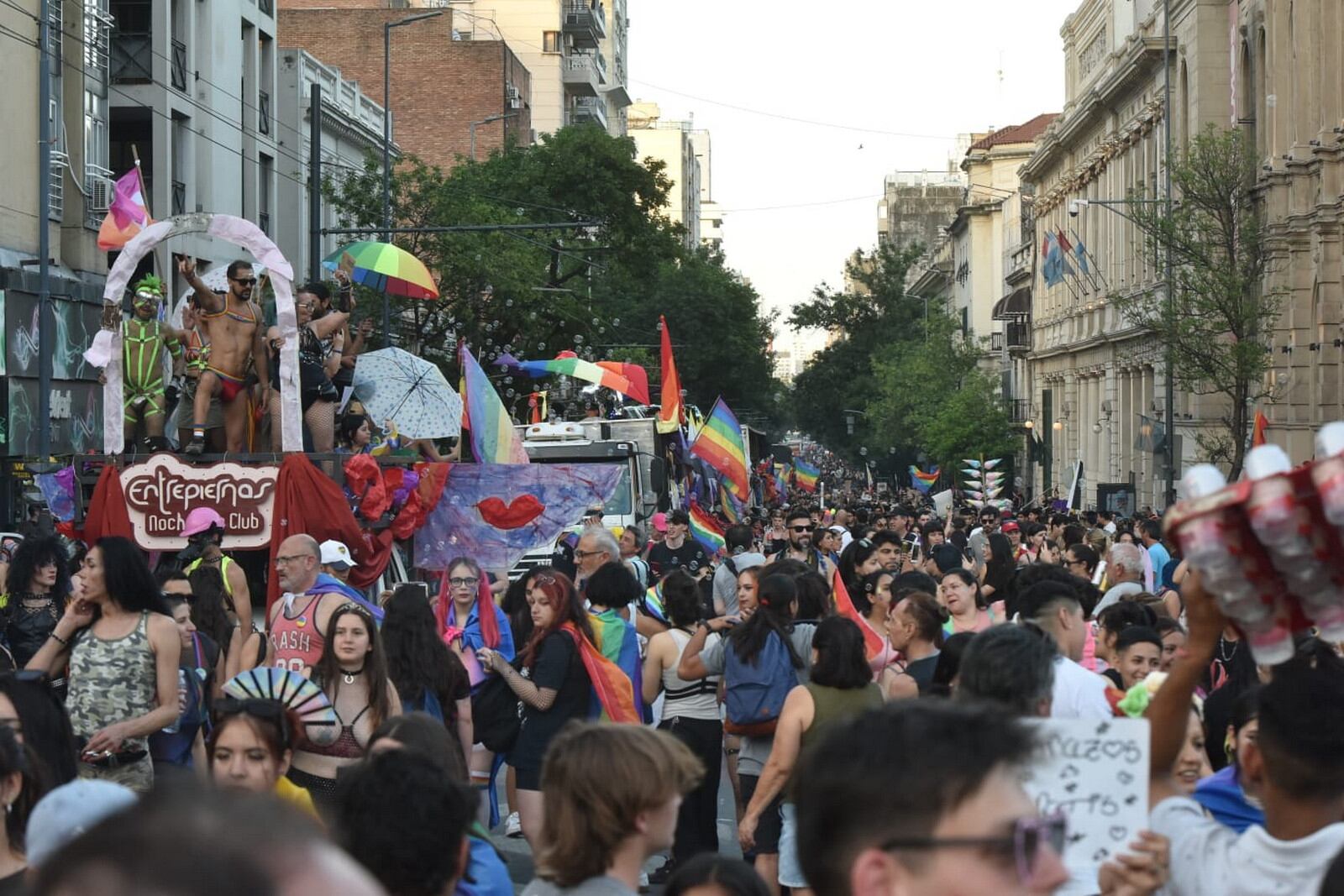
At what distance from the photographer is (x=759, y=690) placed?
8.70m

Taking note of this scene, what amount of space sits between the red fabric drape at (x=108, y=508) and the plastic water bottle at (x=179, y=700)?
4777mm

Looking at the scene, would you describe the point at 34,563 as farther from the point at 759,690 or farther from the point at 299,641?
the point at 759,690

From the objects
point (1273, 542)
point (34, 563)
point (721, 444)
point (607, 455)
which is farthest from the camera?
point (607, 455)

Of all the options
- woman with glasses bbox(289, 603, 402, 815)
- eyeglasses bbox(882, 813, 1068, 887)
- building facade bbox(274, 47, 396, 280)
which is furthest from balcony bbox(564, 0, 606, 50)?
eyeglasses bbox(882, 813, 1068, 887)

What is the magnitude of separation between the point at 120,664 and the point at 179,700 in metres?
0.30

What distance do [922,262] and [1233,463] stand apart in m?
88.2

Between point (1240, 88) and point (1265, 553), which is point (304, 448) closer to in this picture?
point (1265, 553)

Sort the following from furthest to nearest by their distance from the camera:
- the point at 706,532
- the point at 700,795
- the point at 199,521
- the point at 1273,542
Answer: the point at 706,532 < the point at 199,521 < the point at 700,795 < the point at 1273,542

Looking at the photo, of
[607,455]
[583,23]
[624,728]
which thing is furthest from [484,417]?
[583,23]

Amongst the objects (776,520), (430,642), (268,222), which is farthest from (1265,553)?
(268,222)

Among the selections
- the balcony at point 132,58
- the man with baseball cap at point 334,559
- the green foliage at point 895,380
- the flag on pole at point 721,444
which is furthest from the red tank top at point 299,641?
the green foliage at point 895,380

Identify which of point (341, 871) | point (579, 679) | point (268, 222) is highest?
point (268, 222)

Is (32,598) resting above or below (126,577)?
below

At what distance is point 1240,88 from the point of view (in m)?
45.0
